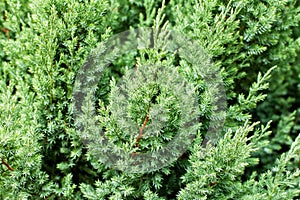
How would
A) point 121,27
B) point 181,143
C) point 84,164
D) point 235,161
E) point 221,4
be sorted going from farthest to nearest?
point 121,27
point 84,164
point 221,4
point 181,143
point 235,161

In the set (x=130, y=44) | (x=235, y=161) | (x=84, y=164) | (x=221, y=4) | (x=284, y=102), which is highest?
(x=221, y=4)

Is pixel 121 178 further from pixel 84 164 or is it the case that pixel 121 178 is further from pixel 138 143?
pixel 84 164

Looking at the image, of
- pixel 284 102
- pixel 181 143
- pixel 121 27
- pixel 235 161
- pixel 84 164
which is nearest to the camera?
pixel 235 161

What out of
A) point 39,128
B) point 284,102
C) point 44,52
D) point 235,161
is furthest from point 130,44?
point 284,102

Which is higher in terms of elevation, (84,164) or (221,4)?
(221,4)

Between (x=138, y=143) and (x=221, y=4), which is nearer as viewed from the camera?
(x=138, y=143)

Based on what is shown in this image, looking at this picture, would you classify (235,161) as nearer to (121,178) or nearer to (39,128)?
(121,178)

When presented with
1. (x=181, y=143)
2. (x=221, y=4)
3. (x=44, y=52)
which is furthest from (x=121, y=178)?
(x=221, y=4)
